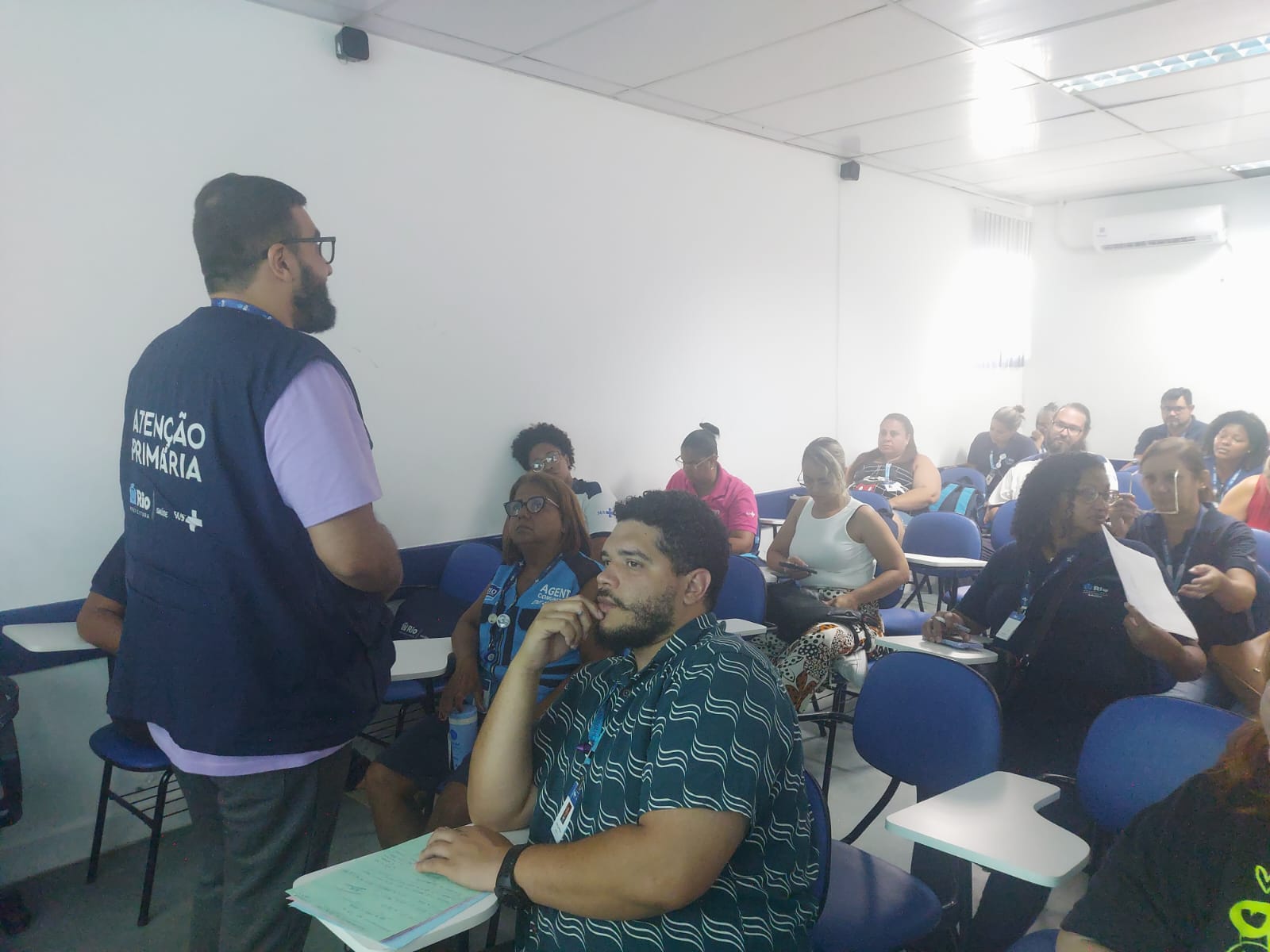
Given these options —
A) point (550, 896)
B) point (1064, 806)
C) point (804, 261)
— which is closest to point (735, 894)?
point (550, 896)

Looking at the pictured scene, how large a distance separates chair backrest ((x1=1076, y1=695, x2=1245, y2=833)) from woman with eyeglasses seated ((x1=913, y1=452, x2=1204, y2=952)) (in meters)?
0.31

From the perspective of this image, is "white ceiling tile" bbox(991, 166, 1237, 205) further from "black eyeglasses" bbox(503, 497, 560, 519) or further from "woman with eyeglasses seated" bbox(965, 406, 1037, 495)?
"black eyeglasses" bbox(503, 497, 560, 519)

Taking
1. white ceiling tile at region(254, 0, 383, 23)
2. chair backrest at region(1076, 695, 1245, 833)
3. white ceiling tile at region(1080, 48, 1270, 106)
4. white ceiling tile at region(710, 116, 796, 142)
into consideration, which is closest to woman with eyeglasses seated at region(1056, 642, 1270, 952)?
chair backrest at region(1076, 695, 1245, 833)

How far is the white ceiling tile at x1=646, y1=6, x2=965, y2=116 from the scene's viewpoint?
3.40 m

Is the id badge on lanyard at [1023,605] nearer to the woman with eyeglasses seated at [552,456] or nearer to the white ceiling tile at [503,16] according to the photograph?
the woman with eyeglasses seated at [552,456]

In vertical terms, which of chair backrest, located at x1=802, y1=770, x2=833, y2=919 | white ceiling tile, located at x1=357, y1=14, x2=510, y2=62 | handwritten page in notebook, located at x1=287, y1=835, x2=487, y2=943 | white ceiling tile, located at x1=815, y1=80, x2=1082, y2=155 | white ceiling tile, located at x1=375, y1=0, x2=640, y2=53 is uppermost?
white ceiling tile, located at x1=815, y1=80, x2=1082, y2=155

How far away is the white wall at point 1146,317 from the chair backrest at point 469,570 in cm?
639

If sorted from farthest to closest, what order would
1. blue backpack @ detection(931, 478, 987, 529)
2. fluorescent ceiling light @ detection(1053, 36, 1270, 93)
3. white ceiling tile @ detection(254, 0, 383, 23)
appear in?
blue backpack @ detection(931, 478, 987, 529) < fluorescent ceiling light @ detection(1053, 36, 1270, 93) < white ceiling tile @ detection(254, 0, 383, 23)

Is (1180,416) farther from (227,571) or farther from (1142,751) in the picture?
(227,571)

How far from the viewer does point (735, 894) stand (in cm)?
131

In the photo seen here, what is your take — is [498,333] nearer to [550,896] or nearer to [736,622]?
[736,622]

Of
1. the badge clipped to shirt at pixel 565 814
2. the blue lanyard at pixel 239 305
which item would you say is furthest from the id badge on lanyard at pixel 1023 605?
the blue lanyard at pixel 239 305

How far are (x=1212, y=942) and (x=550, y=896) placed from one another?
94cm

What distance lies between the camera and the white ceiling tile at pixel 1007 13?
3.17 m
